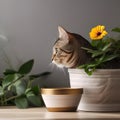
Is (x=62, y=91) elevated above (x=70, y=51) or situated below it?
below

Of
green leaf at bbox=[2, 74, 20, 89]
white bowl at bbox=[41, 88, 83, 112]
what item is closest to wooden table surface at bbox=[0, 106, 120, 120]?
white bowl at bbox=[41, 88, 83, 112]

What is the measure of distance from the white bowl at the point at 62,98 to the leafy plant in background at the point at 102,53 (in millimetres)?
88

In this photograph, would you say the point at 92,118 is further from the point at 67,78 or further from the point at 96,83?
the point at 67,78

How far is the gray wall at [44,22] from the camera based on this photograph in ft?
5.13

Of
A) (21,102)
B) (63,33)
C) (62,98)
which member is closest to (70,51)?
(63,33)

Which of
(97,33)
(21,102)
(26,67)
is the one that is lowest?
(21,102)

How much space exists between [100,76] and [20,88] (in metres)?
0.37

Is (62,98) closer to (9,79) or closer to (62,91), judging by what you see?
(62,91)

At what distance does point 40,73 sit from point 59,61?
0.80 feet

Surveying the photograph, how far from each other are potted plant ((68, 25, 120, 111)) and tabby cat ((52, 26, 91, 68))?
0.09ft

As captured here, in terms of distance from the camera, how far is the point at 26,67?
1.51 m

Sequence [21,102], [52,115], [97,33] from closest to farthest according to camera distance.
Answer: [52,115]
[97,33]
[21,102]

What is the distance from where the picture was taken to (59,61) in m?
1.34

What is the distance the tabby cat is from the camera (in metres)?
1.30
